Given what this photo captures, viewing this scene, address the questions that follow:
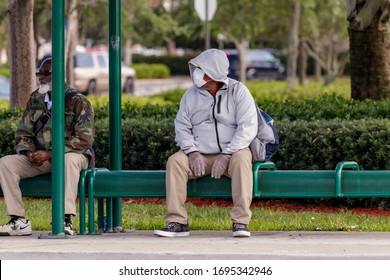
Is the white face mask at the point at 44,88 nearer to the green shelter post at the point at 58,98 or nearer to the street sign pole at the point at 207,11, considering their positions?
the green shelter post at the point at 58,98

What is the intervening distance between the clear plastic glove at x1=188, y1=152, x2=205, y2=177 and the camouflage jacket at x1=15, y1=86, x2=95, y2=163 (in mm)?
863

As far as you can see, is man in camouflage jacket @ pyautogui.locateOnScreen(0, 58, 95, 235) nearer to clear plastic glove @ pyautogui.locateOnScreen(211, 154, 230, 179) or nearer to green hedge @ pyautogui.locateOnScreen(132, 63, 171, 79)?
clear plastic glove @ pyautogui.locateOnScreen(211, 154, 230, 179)

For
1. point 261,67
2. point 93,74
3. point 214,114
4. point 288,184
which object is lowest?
point 261,67

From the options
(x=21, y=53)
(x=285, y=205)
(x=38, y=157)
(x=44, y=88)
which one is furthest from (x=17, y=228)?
(x=21, y=53)

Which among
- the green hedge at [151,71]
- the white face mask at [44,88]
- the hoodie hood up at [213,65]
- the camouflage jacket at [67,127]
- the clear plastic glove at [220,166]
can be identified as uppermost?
the hoodie hood up at [213,65]

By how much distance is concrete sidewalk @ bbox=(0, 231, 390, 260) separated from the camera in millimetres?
7629

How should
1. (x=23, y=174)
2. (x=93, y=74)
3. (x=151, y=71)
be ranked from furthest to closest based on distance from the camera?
(x=151, y=71)
(x=93, y=74)
(x=23, y=174)

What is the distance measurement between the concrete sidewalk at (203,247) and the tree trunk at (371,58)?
5.32 metres

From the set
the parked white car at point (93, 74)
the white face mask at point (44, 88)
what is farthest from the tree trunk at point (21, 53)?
the parked white car at point (93, 74)

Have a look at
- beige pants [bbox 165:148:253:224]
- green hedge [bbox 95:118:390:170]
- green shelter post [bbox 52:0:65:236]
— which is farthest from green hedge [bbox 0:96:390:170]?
green shelter post [bbox 52:0:65:236]

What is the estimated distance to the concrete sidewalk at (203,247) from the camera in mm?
7629

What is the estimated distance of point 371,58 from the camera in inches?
549

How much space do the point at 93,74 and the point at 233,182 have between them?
30853 mm

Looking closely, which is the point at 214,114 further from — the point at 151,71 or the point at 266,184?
the point at 151,71
